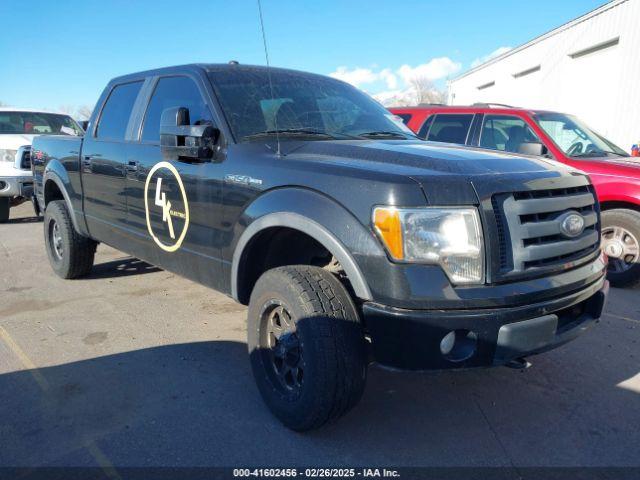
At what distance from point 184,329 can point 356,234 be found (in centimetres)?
224

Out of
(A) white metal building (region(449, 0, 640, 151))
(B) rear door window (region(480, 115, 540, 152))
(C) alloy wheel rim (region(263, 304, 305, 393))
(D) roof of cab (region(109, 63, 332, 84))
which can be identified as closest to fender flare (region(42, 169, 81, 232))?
(D) roof of cab (region(109, 63, 332, 84))

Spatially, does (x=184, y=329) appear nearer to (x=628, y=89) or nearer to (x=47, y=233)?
(x=47, y=233)

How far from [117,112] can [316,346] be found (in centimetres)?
307

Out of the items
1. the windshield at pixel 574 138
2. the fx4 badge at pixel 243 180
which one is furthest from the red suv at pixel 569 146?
the fx4 badge at pixel 243 180

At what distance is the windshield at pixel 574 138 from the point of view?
557 cm

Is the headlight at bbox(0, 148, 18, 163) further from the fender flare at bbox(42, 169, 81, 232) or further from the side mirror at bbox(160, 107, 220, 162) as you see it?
the side mirror at bbox(160, 107, 220, 162)

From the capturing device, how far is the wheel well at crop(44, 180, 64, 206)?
5312 mm

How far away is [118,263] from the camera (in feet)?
19.4

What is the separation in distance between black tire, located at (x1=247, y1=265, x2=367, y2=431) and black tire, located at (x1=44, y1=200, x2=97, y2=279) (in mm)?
3127

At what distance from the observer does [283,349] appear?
262 centimetres

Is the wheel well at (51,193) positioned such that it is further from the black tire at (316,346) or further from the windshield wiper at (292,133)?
the black tire at (316,346)

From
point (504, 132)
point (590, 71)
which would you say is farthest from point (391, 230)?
point (590, 71)

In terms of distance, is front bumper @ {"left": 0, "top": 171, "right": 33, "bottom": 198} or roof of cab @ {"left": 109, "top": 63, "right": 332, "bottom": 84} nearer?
roof of cab @ {"left": 109, "top": 63, "right": 332, "bottom": 84}

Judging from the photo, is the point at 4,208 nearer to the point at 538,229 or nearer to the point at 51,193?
the point at 51,193
